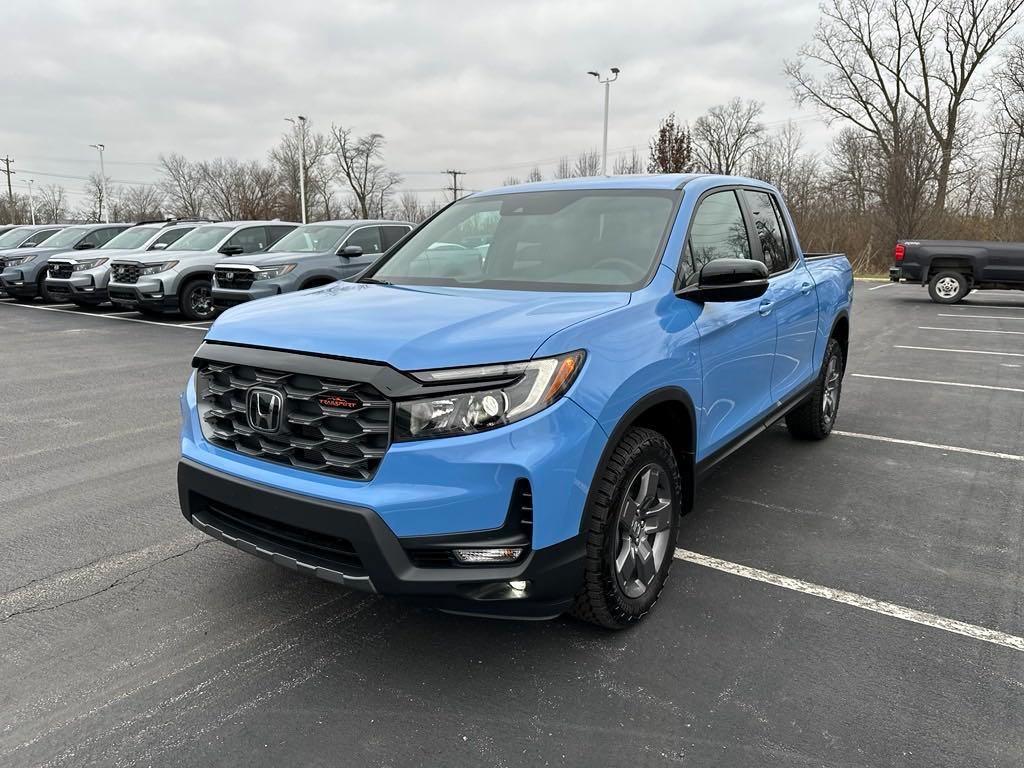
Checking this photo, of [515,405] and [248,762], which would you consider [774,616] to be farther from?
[248,762]

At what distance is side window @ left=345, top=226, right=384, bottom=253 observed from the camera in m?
12.5

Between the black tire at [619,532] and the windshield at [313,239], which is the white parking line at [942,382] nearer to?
the black tire at [619,532]

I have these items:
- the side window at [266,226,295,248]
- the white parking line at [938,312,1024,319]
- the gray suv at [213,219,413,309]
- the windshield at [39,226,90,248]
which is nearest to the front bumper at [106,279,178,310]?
the gray suv at [213,219,413,309]

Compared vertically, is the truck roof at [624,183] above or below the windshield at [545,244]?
above

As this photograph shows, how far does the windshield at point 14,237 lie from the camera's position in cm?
2019

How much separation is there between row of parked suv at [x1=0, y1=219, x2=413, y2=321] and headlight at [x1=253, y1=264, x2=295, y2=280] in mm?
16

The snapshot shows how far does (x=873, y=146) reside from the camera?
35344mm

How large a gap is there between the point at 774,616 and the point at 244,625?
2.23 m

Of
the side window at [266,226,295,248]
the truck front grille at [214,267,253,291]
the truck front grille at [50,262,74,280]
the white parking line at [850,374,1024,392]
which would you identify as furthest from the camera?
the truck front grille at [50,262,74,280]

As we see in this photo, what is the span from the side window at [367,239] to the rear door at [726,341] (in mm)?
9091

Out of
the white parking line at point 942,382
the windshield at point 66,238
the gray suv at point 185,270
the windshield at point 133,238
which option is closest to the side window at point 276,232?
the gray suv at point 185,270

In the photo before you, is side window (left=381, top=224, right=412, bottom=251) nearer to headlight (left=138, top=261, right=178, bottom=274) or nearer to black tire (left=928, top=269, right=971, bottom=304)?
headlight (left=138, top=261, right=178, bottom=274)

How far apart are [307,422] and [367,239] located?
34.7 ft

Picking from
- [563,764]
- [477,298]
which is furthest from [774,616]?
[477,298]
